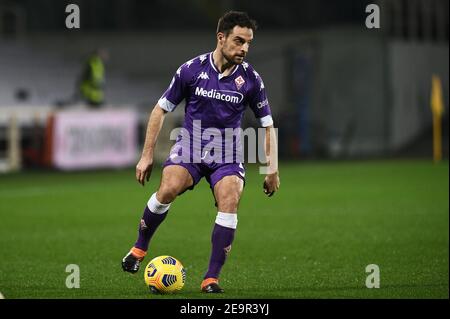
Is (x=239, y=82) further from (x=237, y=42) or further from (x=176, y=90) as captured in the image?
(x=176, y=90)

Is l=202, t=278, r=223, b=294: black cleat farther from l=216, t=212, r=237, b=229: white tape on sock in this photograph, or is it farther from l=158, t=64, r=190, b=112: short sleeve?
l=158, t=64, r=190, b=112: short sleeve

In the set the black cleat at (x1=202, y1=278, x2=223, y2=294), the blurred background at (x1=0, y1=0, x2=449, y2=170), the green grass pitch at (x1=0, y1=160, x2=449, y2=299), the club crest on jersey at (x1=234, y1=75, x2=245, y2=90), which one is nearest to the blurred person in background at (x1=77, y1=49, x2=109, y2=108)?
the blurred background at (x1=0, y1=0, x2=449, y2=170)

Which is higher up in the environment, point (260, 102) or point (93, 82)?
point (93, 82)

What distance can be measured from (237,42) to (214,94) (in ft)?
1.55

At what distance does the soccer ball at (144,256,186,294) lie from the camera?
8414 millimetres

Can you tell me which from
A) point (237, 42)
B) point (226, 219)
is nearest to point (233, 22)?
point (237, 42)

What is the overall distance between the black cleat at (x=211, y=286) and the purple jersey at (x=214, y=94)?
3.56 ft

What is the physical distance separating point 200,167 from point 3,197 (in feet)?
31.6

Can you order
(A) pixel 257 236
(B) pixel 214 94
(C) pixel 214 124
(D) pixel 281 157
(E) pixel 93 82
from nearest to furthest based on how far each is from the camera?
(B) pixel 214 94
(C) pixel 214 124
(A) pixel 257 236
(E) pixel 93 82
(D) pixel 281 157

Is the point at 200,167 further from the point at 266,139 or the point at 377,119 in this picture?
the point at 377,119

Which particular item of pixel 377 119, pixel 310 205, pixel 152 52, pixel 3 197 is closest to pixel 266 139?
pixel 310 205

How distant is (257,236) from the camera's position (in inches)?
509

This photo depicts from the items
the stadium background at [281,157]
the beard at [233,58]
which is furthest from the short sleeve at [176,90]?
the stadium background at [281,157]

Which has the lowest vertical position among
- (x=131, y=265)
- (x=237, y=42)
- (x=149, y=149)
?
(x=131, y=265)
